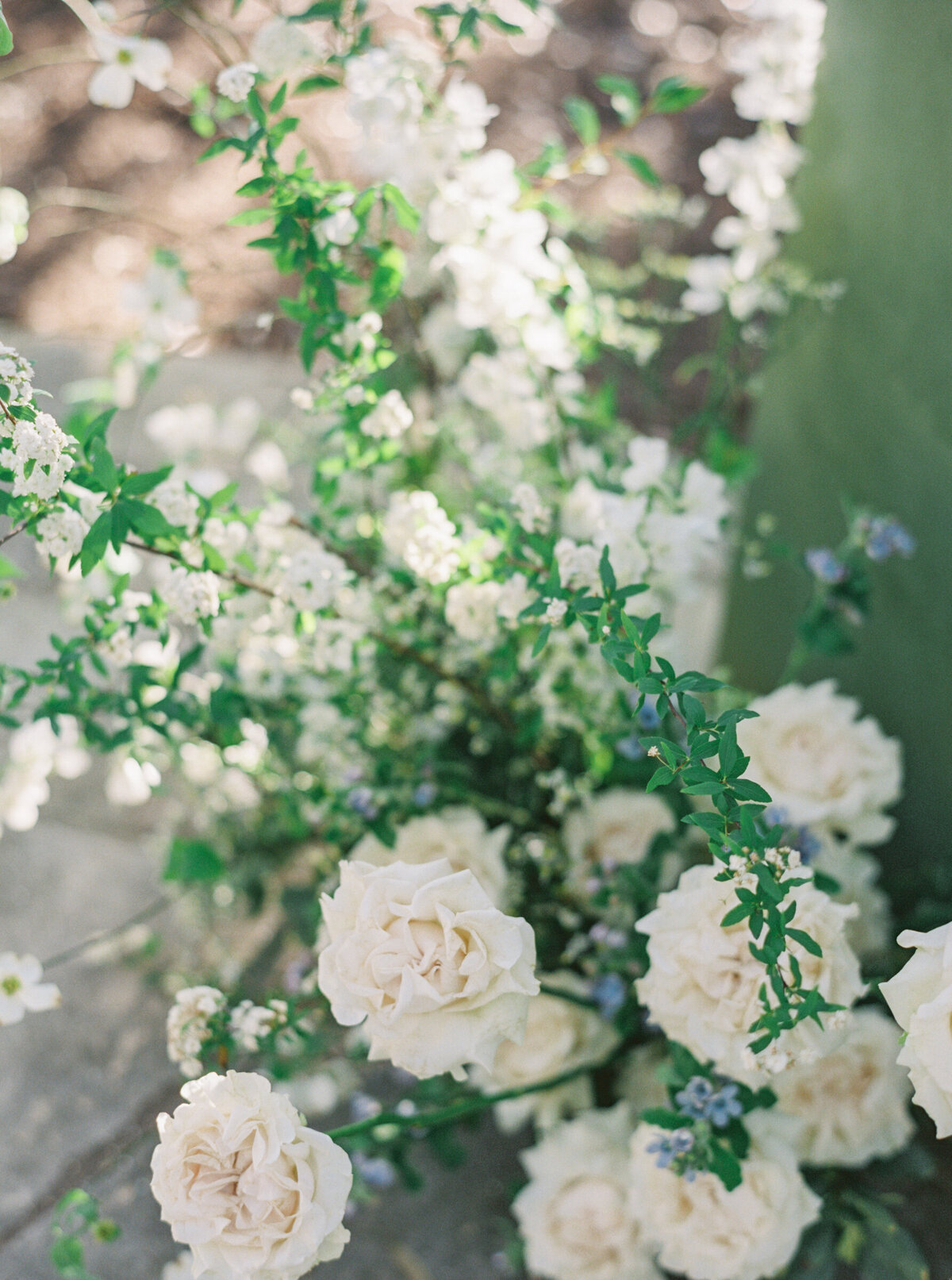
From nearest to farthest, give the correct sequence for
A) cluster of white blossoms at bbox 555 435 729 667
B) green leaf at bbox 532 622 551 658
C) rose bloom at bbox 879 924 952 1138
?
rose bloom at bbox 879 924 952 1138 → green leaf at bbox 532 622 551 658 → cluster of white blossoms at bbox 555 435 729 667

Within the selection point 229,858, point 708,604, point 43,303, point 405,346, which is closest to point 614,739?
point 229,858

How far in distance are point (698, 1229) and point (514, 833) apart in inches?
19.0

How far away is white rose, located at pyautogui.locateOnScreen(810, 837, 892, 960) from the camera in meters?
1.11

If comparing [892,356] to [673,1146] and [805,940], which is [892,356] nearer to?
[805,940]

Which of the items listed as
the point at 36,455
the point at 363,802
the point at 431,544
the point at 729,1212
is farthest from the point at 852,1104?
the point at 36,455

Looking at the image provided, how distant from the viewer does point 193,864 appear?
1195 millimetres

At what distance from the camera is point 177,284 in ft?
4.33

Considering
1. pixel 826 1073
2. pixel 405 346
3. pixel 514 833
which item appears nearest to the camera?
pixel 826 1073

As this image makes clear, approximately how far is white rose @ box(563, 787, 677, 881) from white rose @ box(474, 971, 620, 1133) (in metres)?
0.14

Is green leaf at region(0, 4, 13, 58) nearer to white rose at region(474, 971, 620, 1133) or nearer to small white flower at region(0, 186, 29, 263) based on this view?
small white flower at region(0, 186, 29, 263)

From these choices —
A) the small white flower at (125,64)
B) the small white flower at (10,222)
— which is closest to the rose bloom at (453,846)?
the small white flower at (10,222)

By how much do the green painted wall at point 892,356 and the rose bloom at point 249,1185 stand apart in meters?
0.77

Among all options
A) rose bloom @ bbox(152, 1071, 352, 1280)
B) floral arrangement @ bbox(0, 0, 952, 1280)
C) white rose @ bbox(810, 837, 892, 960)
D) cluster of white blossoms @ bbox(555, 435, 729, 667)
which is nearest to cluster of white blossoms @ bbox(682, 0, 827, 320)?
floral arrangement @ bbox(0, 0, 952, 1280)

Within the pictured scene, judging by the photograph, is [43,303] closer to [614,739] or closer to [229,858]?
[229,858]
